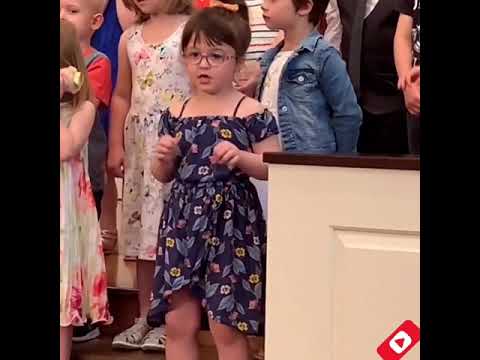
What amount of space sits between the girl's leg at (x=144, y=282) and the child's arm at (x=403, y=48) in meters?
0.67

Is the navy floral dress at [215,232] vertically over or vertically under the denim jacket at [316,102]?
under

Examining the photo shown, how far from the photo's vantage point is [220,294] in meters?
1.53

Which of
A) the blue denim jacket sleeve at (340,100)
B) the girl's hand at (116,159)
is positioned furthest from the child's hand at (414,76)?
the girl's hand at (116,159)

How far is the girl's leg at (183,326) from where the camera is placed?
1.58 m

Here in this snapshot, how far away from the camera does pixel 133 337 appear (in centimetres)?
184

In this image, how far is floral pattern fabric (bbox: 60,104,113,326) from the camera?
1.70 m

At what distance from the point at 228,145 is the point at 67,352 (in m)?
0.58

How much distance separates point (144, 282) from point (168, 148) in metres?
0.40

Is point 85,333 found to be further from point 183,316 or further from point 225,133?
point 225,133

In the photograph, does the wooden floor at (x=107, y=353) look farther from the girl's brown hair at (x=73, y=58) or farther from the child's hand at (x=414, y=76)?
the child's hand at (x=414, y=76)

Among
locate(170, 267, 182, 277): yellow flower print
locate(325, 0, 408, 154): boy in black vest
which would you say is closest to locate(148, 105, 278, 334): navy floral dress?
locate(170, 267, 182, 277): yellow flower print

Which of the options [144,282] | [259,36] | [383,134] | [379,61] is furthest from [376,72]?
[144,282]
